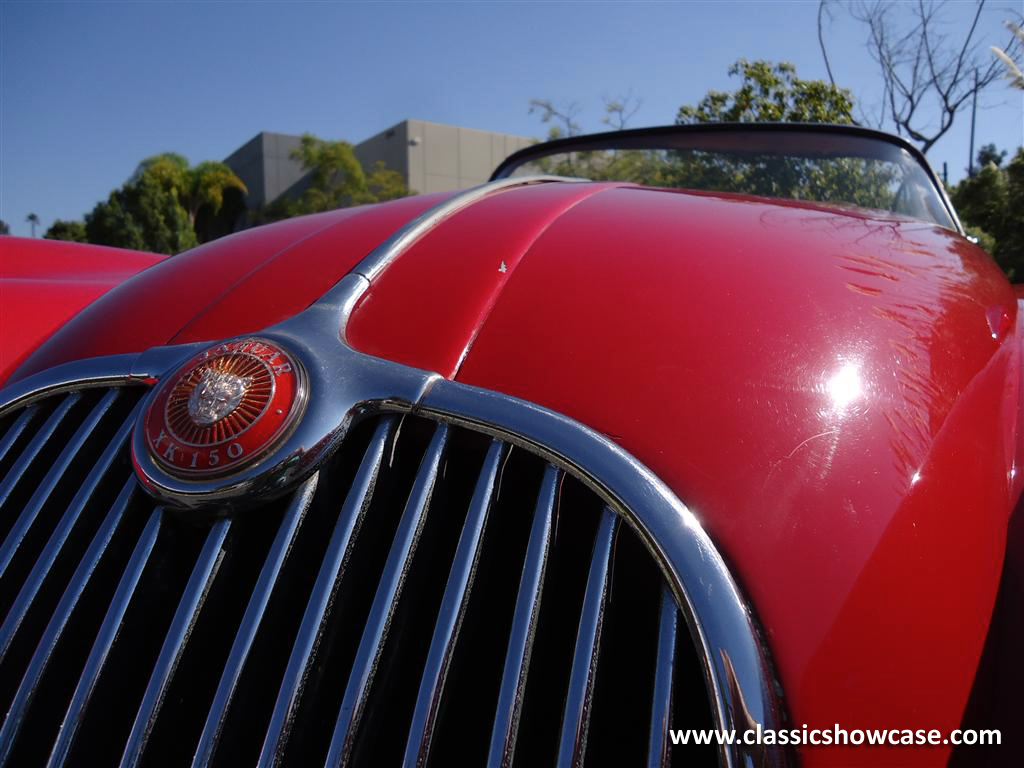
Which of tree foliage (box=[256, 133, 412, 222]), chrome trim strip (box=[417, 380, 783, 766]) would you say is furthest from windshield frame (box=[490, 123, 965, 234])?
tree foliage (box=[256, 133, 412, 222])

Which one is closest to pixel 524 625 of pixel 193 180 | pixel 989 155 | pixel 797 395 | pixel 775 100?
pixel 797 395

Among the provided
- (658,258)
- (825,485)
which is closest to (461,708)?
(825,485)

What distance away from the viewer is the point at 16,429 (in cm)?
Answer: 113

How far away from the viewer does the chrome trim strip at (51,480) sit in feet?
3.21

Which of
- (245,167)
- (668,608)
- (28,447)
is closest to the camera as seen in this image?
(668,608)

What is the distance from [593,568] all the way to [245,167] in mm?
39164

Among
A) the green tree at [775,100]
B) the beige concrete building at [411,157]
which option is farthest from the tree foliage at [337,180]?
the green tree at [775,100]

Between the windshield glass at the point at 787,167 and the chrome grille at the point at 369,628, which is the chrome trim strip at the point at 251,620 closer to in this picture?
the chrome grille at the point at 369,628

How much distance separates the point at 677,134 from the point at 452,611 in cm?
230

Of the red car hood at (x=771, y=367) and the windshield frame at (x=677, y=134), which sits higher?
the windshield frame at (x=677, y=134)

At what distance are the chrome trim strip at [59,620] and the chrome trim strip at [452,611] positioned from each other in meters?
0.42

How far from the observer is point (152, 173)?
31375mm

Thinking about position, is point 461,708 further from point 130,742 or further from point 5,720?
point 5,720

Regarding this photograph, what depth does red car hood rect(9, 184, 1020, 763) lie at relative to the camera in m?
0.76
